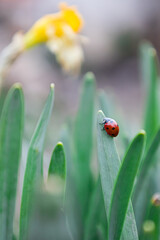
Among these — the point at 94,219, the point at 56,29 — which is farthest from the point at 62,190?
the point at 56,29

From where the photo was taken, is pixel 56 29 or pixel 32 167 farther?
pixel 56 29

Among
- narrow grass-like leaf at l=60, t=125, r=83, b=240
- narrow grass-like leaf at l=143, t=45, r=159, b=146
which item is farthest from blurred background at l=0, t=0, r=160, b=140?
narrow grass-like leaf at l=60, t=125, r=83, b=240

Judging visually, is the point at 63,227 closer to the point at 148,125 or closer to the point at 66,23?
the point at 148,125

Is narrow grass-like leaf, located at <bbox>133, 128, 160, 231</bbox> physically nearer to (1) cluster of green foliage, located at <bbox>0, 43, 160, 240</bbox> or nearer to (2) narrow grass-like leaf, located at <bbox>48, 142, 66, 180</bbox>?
(1) cluster of green foliage, located at <bbox>0, 43, 160, 240</bbox>

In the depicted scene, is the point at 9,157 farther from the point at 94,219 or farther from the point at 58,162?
the point at 94,219

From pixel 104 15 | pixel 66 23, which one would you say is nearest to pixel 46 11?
pixel 104 15

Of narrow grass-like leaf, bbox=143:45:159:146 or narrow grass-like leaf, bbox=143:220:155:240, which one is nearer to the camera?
narrow grass-like leaf, bbox=143:220:155:240
